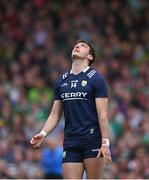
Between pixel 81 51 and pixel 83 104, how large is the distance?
0.64 metres

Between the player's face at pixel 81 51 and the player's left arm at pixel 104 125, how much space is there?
1.88ft

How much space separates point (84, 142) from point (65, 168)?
366mm

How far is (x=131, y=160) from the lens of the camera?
48.7 ft

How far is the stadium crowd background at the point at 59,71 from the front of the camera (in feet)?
48.6

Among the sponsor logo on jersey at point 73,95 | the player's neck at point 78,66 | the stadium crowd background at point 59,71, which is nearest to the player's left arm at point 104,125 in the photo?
the sponsor logo on jersey at point 73,95

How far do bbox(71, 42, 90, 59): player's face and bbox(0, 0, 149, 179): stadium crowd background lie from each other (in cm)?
512

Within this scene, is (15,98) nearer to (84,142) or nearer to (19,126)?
(19,126)

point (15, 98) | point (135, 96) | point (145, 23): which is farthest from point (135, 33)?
point (15, 98)

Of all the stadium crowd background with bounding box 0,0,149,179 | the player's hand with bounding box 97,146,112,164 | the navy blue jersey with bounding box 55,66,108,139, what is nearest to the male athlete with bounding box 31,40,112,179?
the navy blue jersey with bounding box 55,66,108,139

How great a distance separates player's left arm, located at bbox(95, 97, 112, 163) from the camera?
8836 mm

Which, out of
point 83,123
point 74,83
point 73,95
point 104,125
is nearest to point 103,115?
point 104,125

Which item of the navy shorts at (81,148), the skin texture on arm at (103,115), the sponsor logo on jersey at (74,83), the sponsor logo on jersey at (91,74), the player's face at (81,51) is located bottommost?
the navy shorts at (81,148)

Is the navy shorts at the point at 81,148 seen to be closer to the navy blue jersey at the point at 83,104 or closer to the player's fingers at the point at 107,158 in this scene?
the navy blue jersey at the point at 83,104

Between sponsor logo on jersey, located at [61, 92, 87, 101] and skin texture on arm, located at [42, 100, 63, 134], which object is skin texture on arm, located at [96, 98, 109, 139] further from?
skin texture on arm, located at [42, 100, 63, 134]
